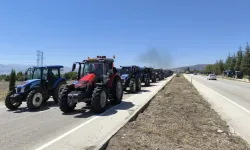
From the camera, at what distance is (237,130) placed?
7848 millimetres

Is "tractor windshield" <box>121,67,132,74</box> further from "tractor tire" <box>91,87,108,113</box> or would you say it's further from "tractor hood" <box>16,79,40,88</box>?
"tractor tire" <box>91,87,108,113</box>

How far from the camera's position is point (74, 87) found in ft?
36.7

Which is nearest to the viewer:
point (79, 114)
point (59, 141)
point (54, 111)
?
point (59, 141)

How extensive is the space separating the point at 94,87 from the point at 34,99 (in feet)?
9.49

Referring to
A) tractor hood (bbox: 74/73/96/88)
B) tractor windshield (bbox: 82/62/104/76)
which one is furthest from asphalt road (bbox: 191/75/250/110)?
tractor hood (bbox: 74/73/96/88)

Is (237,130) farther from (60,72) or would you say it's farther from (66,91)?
(60,72)

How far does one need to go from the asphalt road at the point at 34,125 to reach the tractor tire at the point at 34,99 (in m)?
0.28

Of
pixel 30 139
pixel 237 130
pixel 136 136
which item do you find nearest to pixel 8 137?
pixel 30 139

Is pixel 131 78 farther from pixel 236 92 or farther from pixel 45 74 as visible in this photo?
pixel 45 74

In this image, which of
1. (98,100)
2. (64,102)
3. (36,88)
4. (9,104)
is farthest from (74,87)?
(9,104)

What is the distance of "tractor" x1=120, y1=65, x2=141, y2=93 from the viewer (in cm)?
2034

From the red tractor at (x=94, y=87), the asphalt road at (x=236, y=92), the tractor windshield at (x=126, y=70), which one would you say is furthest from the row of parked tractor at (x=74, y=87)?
the tractor windshield at (x=126, y=70)

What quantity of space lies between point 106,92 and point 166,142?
19.1 ft

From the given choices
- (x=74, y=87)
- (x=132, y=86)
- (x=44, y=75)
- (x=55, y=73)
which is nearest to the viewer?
(x=74, y=87)
